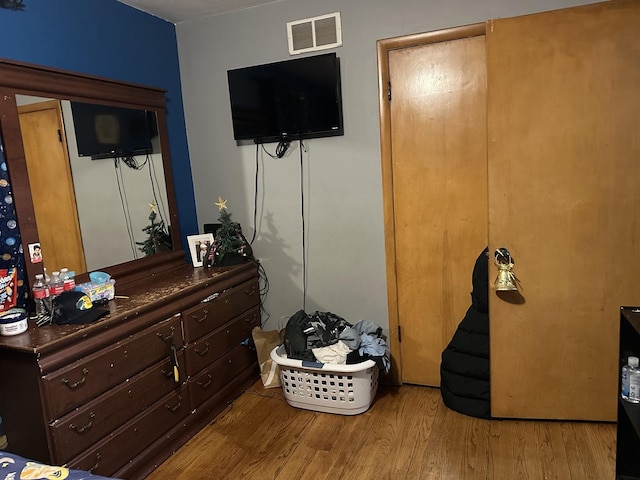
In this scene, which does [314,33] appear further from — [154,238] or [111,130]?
[154,238]

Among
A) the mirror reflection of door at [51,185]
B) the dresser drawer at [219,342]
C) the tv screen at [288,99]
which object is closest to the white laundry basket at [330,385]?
the dresser drawer at [219,342]

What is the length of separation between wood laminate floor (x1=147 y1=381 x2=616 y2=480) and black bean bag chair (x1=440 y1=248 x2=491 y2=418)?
7cm

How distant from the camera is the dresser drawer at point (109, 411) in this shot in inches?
67.8

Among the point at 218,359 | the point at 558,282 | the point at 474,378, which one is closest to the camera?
the point at 558,282

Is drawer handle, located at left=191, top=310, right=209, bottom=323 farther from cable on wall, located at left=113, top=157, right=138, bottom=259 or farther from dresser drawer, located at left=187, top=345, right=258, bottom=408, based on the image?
cable on wall, located at left=113, top=157, right=138, bottom=259

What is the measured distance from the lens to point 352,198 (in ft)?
9.17

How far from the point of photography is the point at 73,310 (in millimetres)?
1913

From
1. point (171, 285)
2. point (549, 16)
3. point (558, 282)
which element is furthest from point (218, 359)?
point (549, 16)

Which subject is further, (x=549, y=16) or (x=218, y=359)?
(x=218, y=359)

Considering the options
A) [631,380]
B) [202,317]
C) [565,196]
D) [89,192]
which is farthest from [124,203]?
[631,380]

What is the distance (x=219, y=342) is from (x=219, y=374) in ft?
0.61

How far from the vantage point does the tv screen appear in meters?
2.65

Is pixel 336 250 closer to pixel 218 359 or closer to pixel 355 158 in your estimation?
pixel 355 158

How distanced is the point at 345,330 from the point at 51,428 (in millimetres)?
1475
